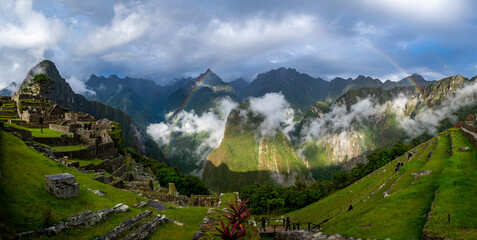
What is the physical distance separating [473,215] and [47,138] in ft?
156

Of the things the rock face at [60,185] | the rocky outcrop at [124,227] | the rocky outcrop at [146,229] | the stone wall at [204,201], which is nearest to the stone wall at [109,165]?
the stone wall at [204,201]

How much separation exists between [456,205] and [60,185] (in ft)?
75.5

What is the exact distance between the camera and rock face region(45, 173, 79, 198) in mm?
11281

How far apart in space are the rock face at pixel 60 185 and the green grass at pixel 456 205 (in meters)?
19.4

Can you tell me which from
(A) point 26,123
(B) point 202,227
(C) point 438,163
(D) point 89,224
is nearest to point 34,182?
(D) point 89,224

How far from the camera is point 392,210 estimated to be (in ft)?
59.7

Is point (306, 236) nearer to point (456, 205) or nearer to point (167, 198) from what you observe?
point (456, 205)

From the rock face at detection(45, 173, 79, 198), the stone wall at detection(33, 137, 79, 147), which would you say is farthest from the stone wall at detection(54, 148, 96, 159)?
the rock face at detection(45, 173, 79, 198)

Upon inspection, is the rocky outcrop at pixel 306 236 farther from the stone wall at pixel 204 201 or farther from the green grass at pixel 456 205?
the stone wall at pixel 204 201

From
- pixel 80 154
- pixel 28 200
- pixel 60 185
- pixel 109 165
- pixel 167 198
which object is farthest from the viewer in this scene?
pixel 109 165

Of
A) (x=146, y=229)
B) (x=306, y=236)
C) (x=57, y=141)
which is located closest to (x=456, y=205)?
(x=306, y=236)

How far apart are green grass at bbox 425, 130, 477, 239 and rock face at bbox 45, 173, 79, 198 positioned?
19.4 meters

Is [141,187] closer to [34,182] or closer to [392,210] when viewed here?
[34,182]

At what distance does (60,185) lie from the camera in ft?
37.4
